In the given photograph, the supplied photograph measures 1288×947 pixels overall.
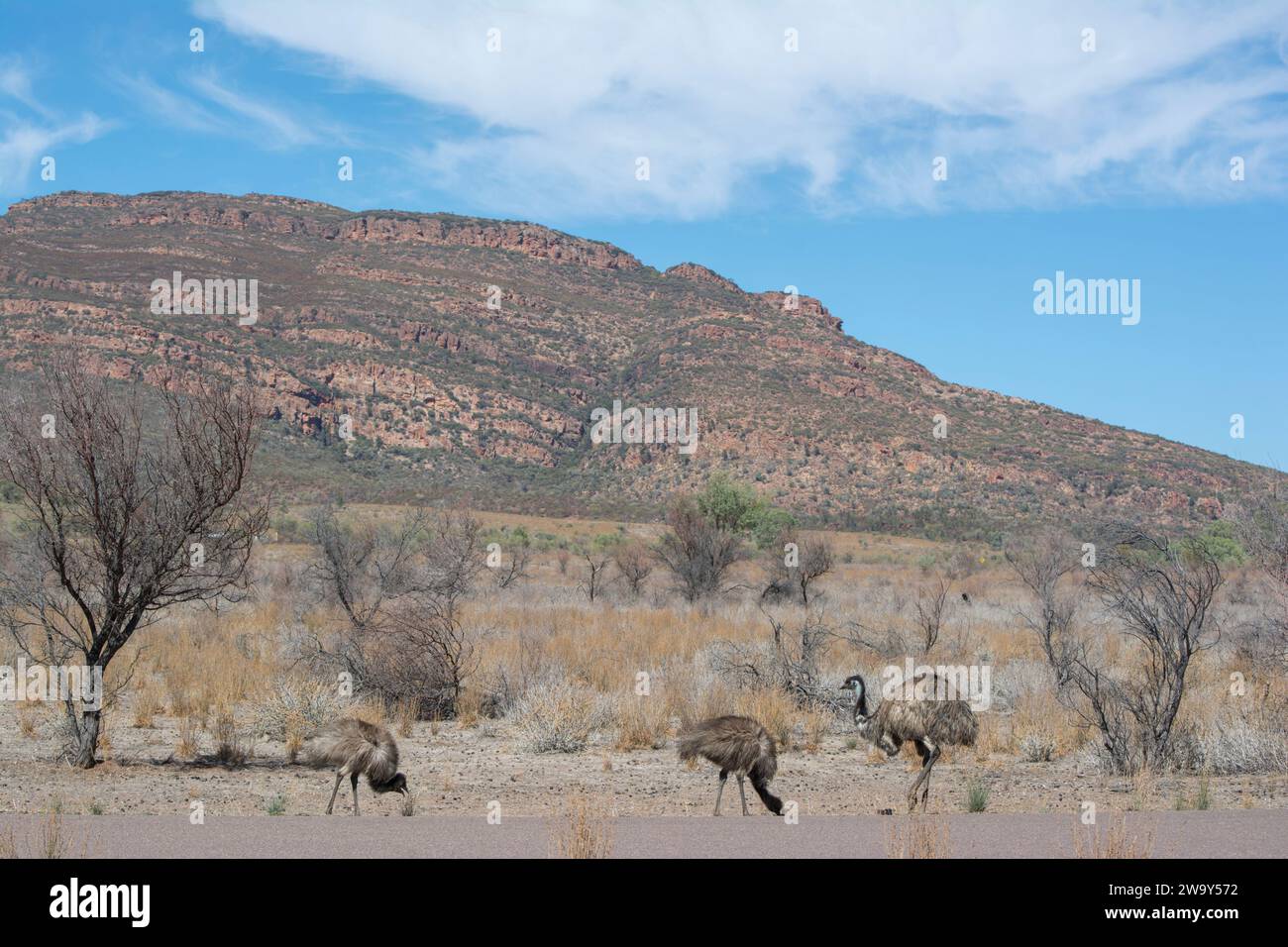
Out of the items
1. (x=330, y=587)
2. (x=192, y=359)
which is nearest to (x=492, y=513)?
(x=192, y=359)

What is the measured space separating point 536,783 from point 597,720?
325 centimetres

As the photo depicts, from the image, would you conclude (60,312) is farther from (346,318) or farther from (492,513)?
(492,513)

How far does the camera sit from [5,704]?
15.6m

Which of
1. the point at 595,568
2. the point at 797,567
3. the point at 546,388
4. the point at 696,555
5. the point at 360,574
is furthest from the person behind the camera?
the point at 546,388

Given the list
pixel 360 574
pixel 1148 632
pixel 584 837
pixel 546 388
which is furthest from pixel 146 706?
pixel 546 388

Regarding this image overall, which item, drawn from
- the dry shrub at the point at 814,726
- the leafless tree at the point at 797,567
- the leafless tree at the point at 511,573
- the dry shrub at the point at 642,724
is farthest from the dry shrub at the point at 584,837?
the leafless tree at the point at 511,573

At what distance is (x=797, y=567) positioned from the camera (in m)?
30.9

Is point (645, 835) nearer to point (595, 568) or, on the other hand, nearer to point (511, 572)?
point (511, 572)

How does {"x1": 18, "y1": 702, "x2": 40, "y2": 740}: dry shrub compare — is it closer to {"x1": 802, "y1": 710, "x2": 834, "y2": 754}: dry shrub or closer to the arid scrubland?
the arid scrubland

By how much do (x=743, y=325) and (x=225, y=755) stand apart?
9354 cm

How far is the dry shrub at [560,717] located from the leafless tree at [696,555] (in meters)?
15.7

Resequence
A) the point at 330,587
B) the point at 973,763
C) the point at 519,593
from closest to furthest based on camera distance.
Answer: the point at 973,763 < the point at 330,587 < the point at 519,593

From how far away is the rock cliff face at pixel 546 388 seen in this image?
71.0 m

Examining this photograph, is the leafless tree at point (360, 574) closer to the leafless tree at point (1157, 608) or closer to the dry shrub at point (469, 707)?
the dry shrub at point (469, 707)
